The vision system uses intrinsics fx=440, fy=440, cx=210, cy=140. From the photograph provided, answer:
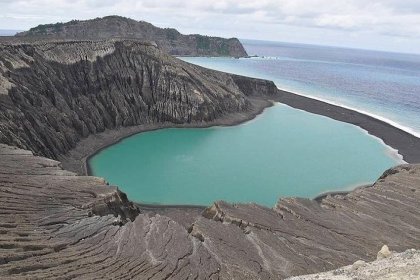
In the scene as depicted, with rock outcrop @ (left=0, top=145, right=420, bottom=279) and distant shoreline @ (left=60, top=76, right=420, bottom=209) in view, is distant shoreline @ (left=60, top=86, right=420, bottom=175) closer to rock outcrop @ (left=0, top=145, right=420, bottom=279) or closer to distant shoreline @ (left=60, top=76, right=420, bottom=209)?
distant shoreline @ (left=60, top=76, right=420, bottom=209)

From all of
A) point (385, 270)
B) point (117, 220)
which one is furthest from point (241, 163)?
point (385, 270)

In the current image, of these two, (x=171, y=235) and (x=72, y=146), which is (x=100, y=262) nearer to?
(x=171, y=235)

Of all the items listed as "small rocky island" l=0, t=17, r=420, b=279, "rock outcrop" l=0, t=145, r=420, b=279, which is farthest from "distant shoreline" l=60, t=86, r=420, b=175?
"rock outcrop" l=0, t=145, r=420, b=279

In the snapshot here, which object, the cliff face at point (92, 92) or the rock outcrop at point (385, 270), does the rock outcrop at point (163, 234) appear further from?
the cliff face at point (92, 92)

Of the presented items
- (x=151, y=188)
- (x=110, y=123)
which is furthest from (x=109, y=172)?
(x=110, y=123)

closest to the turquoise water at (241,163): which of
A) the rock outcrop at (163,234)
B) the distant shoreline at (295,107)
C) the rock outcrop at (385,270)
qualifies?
the distant shoreline at (295,107)

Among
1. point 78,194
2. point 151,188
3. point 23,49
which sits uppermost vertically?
point 23,49

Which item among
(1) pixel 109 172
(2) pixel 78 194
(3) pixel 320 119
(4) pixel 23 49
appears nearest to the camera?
(2) pixel 78 194

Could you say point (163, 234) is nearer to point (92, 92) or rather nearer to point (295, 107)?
point (92, 92)
